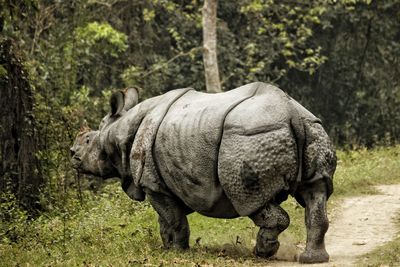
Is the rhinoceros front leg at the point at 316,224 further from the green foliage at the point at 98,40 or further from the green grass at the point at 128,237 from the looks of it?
the green foliage at the point at 98,40

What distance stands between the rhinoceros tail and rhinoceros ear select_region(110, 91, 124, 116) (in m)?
2.58

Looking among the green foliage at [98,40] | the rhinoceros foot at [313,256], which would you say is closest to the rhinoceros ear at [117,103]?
the rhinoceros foot at [313,256]

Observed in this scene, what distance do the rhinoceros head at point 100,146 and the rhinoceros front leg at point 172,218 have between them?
1004 mm

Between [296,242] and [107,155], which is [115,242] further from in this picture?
[296,242]

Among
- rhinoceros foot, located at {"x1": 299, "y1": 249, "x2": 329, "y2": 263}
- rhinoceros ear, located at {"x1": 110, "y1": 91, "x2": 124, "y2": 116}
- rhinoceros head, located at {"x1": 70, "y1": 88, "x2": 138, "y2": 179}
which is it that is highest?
rhinoceros ear, located at {"x1": 110, "y1": 91, "x2": 124, "y2": 116}

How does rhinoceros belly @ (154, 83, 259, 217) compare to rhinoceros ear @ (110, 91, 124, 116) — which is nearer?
rhinoceros belly @ (154, 83, 259, 217)

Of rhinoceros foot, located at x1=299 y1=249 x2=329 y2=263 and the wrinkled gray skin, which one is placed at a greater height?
the wrinkled gray skin

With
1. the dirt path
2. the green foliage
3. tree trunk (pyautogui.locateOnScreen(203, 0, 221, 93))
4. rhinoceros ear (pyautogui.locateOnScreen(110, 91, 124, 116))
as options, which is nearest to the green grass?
the dirt path

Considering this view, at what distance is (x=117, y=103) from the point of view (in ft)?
37.7

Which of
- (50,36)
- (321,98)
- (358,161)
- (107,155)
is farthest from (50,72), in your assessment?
(321,98)

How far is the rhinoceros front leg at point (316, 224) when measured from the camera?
9680mm

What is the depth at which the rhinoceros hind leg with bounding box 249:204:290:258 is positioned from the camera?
31.8 ft

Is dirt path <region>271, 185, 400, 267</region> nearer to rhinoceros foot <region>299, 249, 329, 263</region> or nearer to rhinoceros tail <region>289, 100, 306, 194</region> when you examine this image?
rhinoceros foot <region>299, 249, 329, 263</region>

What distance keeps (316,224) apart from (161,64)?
16133 mm
